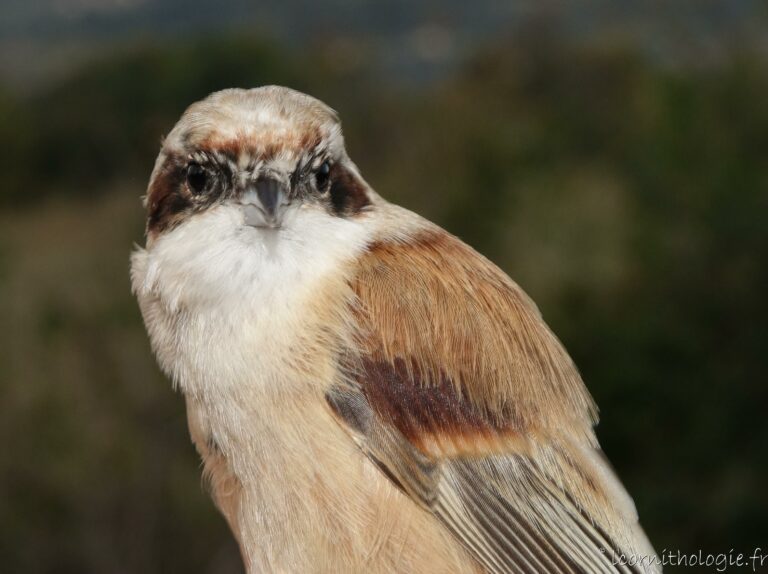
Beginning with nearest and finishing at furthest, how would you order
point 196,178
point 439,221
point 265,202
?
point 265,202 < point 196,178 < point 439,221

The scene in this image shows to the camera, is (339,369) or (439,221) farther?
(439,221)

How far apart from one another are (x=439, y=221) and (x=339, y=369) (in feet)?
34.7

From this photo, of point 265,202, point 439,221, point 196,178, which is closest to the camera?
point 265,202

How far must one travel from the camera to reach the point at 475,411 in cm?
249

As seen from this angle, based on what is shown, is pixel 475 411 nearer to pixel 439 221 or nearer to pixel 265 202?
pixel 265 202

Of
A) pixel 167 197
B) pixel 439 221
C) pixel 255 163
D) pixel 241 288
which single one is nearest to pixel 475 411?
pixel 241 288

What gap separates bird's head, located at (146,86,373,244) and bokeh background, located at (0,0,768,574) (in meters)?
6.86

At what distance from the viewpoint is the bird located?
230 centimetres

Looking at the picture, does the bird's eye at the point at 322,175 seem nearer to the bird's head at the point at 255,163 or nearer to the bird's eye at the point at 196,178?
the bird's head at the point at 255,163

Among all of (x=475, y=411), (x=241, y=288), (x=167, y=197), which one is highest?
(x=167, y=197)

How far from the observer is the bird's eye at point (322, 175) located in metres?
2.44

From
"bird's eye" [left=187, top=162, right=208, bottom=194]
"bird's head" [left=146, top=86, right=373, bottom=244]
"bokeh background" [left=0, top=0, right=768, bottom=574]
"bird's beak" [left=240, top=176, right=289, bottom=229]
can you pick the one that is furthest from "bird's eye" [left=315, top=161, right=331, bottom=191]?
"bokeh background" [left=0, top=0, right=768, bottom=574]

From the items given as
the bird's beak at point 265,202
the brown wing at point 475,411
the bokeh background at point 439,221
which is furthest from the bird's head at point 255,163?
the bokeh background at point 439,221

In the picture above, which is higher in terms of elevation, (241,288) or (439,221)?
(241,288)
